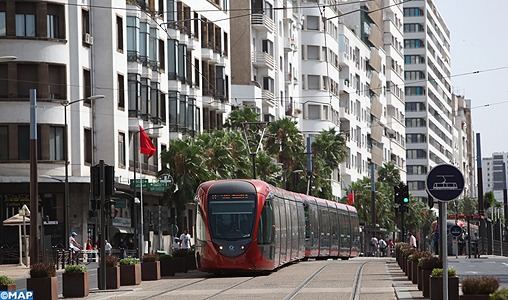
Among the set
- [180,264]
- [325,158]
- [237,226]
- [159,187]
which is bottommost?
[180,264]

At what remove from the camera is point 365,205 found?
127 metres

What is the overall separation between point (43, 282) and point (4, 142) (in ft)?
126

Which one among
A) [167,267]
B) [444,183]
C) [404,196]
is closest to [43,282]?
[444,183]

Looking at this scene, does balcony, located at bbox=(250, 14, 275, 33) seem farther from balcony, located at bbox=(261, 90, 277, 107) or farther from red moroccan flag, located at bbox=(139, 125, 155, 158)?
red moroccan flag, located at bbox=(139, 125, 155, 158)

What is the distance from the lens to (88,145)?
229ft

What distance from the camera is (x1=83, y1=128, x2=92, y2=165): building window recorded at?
2723 inches

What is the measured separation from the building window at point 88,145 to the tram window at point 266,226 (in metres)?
27.0

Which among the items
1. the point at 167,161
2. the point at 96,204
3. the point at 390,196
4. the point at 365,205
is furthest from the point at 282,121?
the point at 96,204

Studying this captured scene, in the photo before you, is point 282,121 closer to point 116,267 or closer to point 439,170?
point 116,267

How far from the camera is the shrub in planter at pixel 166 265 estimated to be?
4475cm

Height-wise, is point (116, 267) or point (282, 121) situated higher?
point (282, 121)

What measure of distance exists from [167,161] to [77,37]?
9.57 meters

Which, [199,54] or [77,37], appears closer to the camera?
[77,37]

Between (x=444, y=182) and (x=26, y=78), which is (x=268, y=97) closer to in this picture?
(x=26, y=78)
